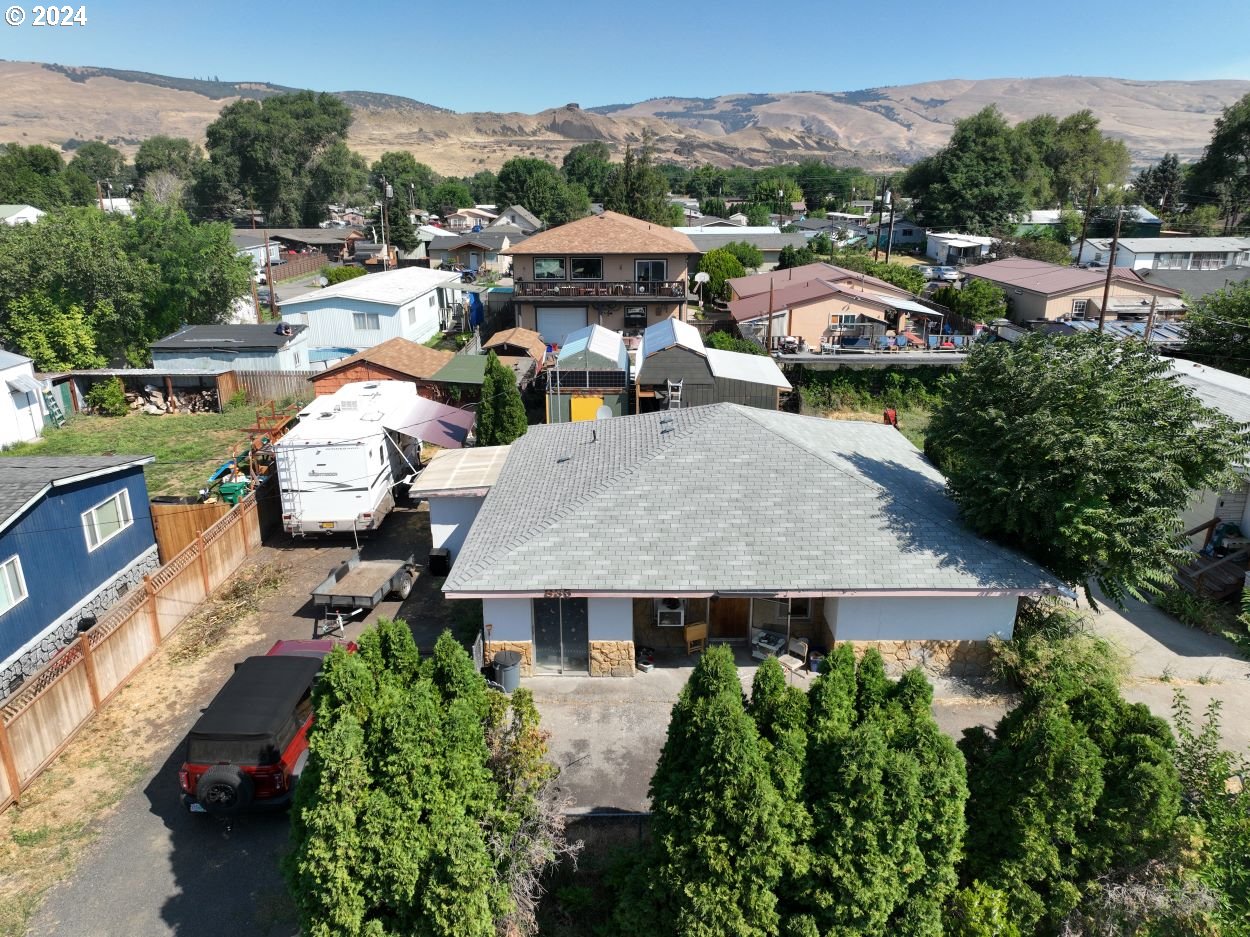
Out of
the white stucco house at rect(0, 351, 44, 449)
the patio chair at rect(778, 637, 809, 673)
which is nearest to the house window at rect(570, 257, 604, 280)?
the white stucco house at rect(0, 351, 44, 449)

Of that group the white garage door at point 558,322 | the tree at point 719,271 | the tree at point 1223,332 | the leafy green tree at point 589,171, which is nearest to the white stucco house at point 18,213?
the white garage door at point 558,322

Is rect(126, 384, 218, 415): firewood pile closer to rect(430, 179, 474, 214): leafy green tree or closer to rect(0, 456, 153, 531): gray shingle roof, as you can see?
rect(0, 456, 153, 531): gray shingle roof

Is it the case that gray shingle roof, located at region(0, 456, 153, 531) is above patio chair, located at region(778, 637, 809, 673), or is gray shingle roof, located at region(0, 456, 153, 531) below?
above

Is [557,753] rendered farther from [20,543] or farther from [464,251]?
[464,251]

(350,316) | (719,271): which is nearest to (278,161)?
(719,271)

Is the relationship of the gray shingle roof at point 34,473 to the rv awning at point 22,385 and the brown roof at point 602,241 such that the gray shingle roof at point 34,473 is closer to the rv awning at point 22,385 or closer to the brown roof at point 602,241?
the rv awning at point 22,385

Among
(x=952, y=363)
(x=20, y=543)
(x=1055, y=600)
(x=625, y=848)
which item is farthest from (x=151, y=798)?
(x=952, y=363)

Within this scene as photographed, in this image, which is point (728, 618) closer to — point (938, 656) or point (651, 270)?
point (938, 656)
